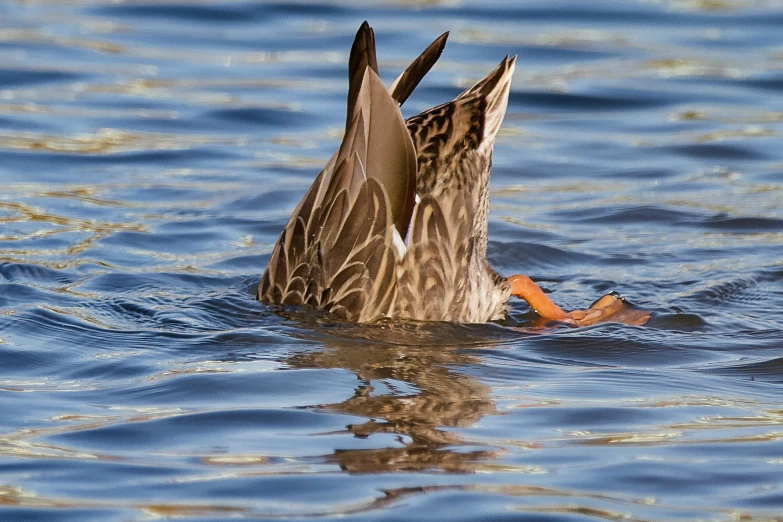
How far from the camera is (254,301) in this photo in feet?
20.5

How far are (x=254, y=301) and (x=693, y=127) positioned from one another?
5.00 m

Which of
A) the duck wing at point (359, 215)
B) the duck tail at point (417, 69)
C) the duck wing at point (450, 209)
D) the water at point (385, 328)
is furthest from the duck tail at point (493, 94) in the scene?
the water at point (385, 328)

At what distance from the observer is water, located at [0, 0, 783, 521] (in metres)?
3.99

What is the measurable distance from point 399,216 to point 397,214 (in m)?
0.01

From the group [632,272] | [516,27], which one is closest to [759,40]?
[516,27]

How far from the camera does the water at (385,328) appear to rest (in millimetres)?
3988

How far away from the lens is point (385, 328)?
18.8ft

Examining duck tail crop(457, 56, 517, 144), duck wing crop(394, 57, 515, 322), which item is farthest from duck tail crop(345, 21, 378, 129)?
duck tail crop(457, 56, 517, 144)

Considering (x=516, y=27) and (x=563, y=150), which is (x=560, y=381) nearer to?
(x=563, y=150)

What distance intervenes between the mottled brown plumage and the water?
176 mm

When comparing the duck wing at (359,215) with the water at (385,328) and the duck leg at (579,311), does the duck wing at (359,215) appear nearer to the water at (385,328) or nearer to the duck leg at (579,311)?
the water at (385,328)

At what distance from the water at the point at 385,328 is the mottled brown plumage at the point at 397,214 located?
176 millimetres

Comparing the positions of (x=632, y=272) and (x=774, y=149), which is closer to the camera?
(x=632, y=272)

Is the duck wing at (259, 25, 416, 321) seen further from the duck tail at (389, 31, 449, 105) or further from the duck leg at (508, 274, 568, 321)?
the duck leg at (508, 274, 568, 321)
